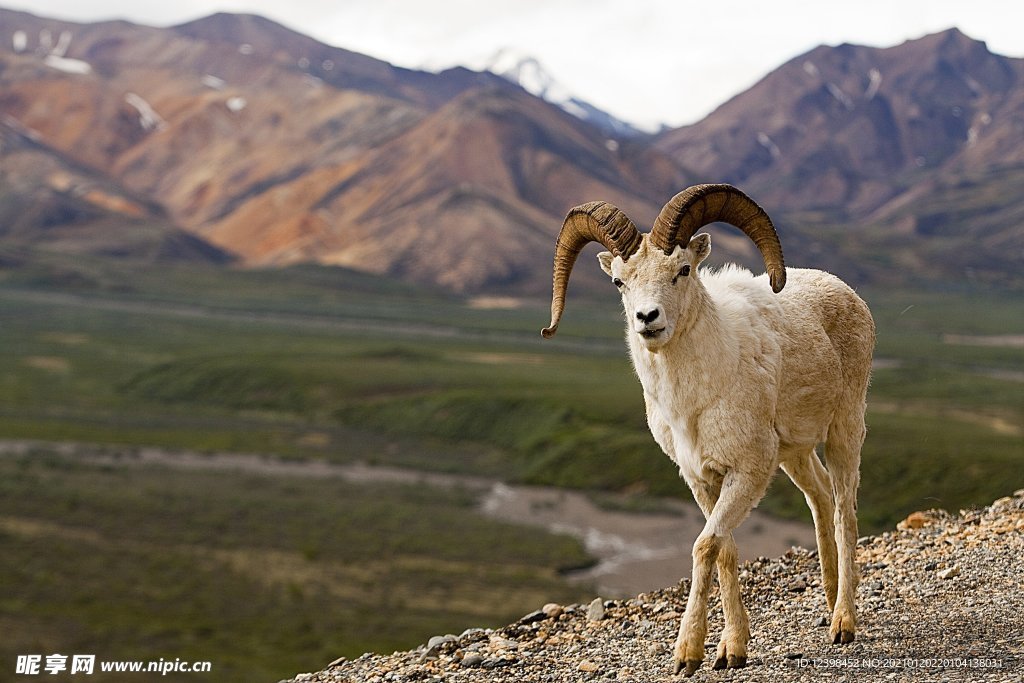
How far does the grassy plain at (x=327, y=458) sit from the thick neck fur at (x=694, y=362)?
5.36 m

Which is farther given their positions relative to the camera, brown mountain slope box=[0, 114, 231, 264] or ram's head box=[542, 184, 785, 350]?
brown mountain slope box=[0, 114, 231, 264]

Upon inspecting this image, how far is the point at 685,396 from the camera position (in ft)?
31.9

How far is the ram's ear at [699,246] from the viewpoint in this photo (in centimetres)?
971

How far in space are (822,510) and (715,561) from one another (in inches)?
84.3

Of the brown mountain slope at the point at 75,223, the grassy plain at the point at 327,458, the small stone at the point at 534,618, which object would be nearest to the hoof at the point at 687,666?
the small stone at the point at 534,618

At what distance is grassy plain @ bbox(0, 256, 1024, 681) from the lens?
3378 centimetres

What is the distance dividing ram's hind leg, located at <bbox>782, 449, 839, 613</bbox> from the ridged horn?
181 centimetres

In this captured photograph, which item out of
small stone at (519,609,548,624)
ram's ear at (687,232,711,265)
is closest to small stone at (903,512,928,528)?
small stone at (519,609,548,624)

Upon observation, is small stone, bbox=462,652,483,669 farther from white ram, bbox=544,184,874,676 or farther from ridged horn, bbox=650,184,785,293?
ridged horn, bbox=650,184,785,293

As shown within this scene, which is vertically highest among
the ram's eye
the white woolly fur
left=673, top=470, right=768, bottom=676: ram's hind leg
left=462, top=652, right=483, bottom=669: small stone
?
the ram's eye

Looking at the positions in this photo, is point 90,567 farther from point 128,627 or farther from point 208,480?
point 208,480

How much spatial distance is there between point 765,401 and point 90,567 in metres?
32.1

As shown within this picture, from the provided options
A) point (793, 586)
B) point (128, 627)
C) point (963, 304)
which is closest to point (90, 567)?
point (128, 627)

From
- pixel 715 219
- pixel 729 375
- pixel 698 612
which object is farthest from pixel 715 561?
pixel 715 219
